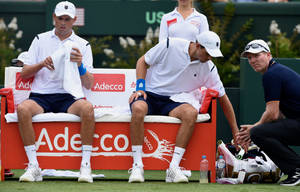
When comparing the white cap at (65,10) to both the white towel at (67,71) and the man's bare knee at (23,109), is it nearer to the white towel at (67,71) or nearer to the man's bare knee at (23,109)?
the white towel at (67,71)

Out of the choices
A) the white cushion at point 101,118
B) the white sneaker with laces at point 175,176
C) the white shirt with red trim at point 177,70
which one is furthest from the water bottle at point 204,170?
the white shirt with red trim at point 177,70

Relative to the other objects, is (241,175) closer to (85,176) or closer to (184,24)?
(85,176)

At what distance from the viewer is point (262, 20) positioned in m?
10.7

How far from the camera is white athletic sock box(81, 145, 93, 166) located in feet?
22.2

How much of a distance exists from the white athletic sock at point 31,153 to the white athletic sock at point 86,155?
0.42m

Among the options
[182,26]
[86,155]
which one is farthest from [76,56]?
[182,26]

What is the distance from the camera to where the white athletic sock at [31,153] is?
6764mm

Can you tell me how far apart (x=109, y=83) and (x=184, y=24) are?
3.18 ft

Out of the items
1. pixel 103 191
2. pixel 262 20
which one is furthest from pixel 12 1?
pixel 103 191

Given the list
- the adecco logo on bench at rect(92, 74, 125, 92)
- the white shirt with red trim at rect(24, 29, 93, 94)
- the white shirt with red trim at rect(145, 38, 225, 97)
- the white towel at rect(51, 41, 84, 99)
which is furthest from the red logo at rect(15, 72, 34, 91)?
the white shirt with red trim at rect(145, 38, 225, 97)

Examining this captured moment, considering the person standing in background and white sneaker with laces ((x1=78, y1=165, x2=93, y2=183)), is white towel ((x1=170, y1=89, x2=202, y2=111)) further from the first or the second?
white sneaker with laces ((x1=78, y1=165, x2=93, y2=183))

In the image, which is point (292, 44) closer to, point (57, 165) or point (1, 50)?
point (1, 50)

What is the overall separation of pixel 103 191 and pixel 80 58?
1.48m

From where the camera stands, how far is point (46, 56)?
281 inches
